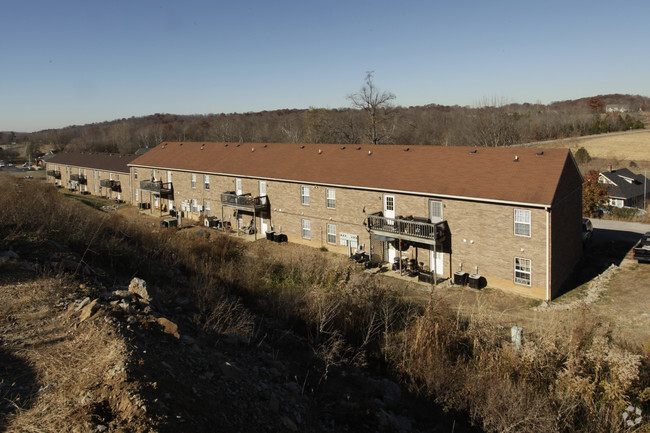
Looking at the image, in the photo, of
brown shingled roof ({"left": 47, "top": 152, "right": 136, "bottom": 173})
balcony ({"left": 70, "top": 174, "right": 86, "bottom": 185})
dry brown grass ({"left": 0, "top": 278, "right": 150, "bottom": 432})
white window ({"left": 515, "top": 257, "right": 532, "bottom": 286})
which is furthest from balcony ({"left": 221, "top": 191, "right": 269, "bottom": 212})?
balcony ({"left": 70, "top": 174, "right": 86, "bottom": 185})

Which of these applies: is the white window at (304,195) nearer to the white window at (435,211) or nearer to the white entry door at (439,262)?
the white window at (435,211)

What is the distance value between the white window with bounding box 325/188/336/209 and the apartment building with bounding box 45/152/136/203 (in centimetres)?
2953

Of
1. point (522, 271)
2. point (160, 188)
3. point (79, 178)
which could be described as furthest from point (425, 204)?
point (79, 178)

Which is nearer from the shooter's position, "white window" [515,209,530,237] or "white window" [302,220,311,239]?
"white window" [515,209,530,237]

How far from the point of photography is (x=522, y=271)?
2205 centimetres

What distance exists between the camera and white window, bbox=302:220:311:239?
3164 cm

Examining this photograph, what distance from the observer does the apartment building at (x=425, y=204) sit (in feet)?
72.6

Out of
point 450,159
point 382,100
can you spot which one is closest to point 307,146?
point 450,159

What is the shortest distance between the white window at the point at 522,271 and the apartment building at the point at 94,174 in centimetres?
4217

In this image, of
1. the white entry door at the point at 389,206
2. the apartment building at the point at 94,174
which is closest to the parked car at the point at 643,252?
the white entry door at the point at 389,206

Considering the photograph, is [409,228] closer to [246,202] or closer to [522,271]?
[522,271]

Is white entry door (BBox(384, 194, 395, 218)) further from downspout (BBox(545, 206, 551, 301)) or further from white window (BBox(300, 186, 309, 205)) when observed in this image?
downspout (BBox(545, 206, 551, 301))

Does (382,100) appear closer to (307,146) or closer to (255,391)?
(307,146)

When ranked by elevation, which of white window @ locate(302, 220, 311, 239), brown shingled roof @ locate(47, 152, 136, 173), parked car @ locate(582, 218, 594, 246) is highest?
brown shingled roof @ locate(47, 152, 136, 173)
